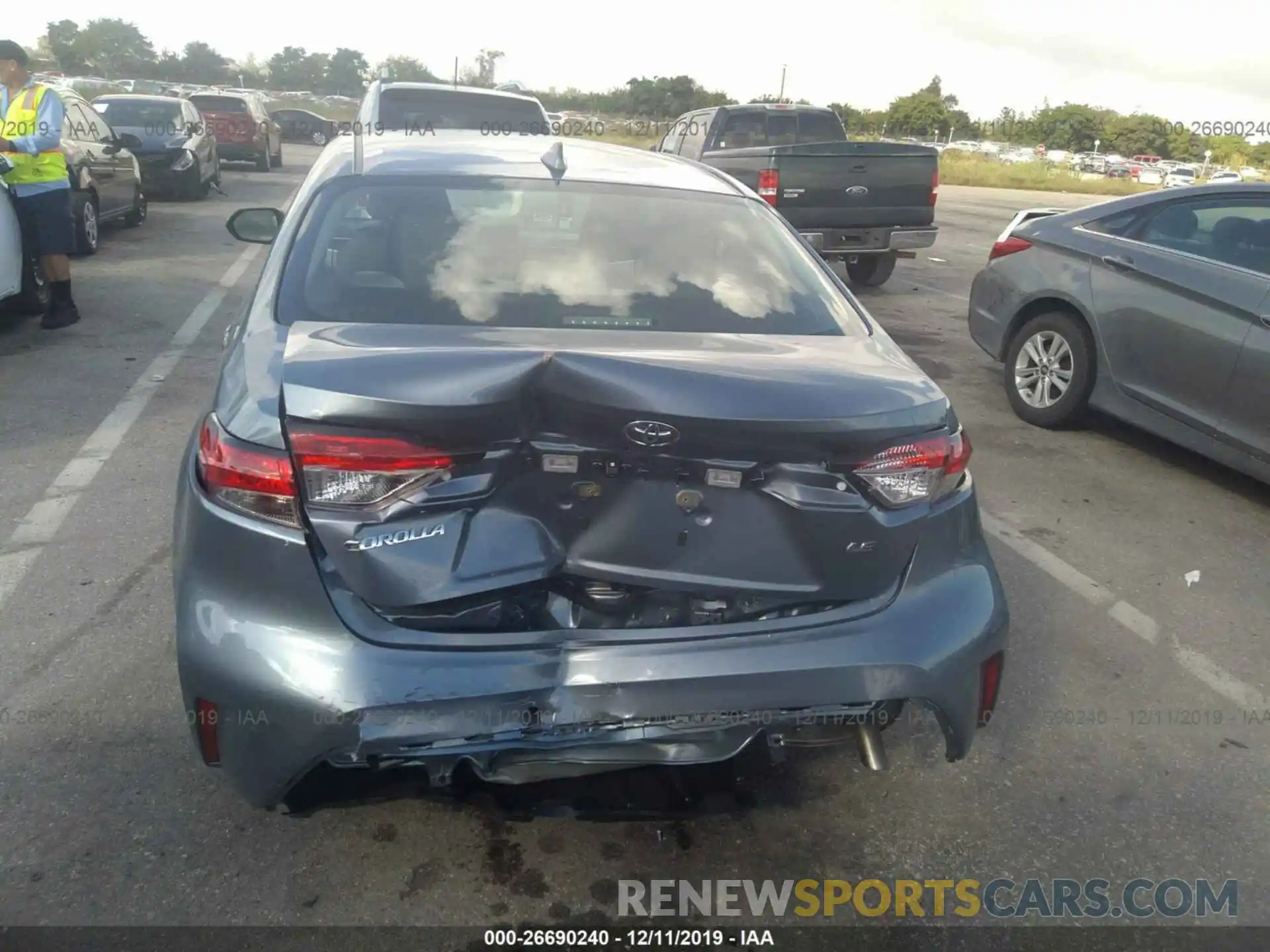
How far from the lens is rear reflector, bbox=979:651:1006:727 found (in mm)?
2762

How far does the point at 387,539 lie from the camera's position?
2340 millimetres

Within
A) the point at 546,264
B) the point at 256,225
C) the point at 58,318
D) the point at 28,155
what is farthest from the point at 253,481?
the point at 58,318

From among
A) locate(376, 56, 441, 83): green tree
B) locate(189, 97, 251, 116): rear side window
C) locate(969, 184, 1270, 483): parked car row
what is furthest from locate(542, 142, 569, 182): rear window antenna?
locate(376, 56, 441, 83): green tree

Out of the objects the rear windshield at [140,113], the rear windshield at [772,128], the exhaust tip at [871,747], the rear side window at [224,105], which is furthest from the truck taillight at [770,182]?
the rear side window at [224,105]

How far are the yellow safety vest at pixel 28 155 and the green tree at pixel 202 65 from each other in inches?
2889

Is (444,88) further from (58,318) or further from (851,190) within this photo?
(58,318)

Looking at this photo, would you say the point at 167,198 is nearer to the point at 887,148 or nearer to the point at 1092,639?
the point at 887,148

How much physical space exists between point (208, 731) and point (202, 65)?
86.6 meters

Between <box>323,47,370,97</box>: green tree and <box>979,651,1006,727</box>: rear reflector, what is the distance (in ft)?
266

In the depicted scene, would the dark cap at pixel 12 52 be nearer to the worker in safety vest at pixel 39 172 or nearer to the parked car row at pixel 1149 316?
the worker in safety vest at pixel 39 172

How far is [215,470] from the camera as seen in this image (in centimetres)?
246

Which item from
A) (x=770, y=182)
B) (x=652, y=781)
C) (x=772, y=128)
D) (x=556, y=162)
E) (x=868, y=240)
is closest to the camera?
(x=652, y=781)

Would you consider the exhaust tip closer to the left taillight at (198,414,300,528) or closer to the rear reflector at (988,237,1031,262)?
the left taillight at (198,414,300,528)

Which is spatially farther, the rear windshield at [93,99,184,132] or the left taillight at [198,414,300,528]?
the rear windshield at [93,99,184,132]
